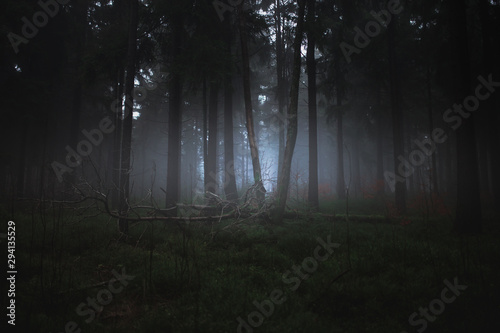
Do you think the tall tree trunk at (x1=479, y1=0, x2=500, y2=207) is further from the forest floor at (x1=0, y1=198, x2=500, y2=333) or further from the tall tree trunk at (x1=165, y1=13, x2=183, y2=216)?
the tall tree trunk at (x1=165, y1=13, x2=183, y2=216)

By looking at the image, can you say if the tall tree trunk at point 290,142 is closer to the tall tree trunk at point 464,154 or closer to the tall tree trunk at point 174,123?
the tall tree trunk at point 174,123

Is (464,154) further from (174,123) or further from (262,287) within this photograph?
(174,123)

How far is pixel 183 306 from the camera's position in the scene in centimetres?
375

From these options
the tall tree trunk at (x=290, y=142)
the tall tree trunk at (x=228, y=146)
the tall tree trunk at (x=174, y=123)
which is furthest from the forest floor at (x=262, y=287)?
the tall tree trunk at (x=228, y=146)

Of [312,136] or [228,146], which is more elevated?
[312,136]

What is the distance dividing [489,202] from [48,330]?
733 inches

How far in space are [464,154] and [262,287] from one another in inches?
293

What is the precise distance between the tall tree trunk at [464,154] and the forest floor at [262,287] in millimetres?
1264

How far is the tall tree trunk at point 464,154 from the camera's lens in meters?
7.27

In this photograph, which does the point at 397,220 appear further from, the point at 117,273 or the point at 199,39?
the point at 199,39

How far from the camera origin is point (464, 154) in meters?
7.47

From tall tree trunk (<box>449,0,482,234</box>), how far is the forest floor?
1.26m

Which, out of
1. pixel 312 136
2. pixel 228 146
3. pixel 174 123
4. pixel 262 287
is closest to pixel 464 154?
pixel 312 136

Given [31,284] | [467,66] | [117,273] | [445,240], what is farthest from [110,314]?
[467,66]
